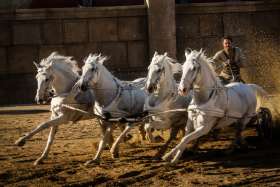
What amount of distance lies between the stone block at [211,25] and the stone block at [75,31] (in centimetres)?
390

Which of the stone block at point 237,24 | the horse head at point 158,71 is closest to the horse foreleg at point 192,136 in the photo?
the horse head at point 158,71

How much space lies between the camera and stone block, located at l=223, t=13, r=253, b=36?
68.1 ft

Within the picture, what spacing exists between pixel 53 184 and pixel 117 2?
14.0 metres

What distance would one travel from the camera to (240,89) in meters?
10.5

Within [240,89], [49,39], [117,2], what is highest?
[117,2]

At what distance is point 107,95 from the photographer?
33.6 ft

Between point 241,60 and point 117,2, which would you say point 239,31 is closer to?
point 117,2

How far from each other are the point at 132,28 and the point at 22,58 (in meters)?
3.67

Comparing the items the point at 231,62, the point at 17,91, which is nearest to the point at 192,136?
the point at 231,62

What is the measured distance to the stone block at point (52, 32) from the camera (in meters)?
19.7

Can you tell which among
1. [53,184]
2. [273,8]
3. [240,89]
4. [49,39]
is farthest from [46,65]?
[273,8]

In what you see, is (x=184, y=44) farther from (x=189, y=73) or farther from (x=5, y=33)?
(x=189, y=73)

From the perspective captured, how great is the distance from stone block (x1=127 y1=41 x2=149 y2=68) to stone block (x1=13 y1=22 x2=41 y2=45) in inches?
118

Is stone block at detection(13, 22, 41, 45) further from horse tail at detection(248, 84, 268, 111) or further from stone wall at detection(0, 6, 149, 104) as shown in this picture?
horse tail at detection(248, 84, 268, 111)
